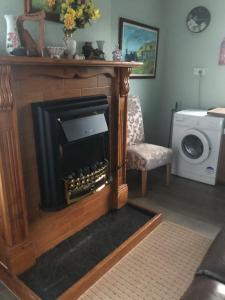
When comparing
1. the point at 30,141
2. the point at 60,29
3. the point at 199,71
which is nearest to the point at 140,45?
the point at 199,71

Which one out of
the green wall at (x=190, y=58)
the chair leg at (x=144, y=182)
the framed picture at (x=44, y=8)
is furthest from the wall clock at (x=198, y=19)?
the framed picture at (x=44, y=8)

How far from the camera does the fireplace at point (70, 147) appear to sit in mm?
1609

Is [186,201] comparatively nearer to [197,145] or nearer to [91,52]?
[197,145]

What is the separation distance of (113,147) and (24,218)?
3.22 feet

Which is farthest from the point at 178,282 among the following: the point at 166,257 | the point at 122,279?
the point at 122,279

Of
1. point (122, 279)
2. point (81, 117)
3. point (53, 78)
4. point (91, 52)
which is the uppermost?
point (91, 52)

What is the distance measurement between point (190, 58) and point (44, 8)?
7.17ft

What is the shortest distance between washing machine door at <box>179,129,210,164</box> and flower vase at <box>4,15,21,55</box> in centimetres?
213

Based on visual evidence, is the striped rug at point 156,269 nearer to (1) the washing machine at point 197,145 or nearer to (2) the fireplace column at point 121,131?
(2) the fireplace column at point 121,131

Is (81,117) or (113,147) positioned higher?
(81,117)

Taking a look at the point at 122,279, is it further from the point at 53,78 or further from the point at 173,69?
the point at 173,69

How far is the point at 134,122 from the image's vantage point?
9.73 feet

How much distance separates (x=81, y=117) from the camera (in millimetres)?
1799

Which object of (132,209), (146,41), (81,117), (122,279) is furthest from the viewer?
(146,41)
